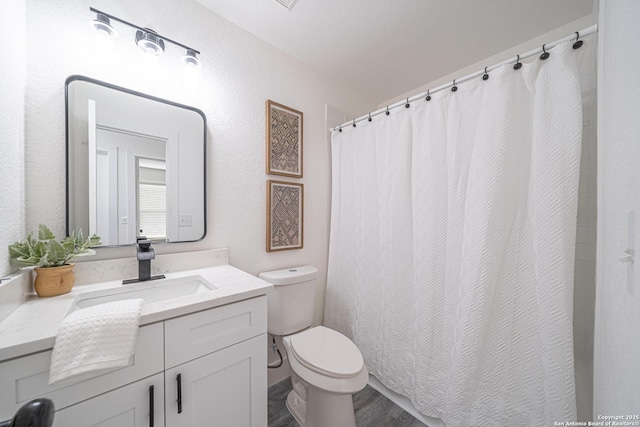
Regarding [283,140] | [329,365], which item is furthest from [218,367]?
[283,140]

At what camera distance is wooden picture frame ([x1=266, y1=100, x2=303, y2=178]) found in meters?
1.48

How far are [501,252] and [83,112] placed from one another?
196 cm

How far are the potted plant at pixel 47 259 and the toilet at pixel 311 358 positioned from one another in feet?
2.81

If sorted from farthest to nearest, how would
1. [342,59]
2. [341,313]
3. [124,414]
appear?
[341,313] < [342,59] < [124,414]

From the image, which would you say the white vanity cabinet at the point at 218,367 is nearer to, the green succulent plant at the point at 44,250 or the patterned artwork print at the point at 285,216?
the green succulent plant at the point at 44,250

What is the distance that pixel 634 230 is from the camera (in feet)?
1.69

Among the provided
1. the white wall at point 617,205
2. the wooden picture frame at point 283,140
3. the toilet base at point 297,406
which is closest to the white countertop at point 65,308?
the wooden picture frame at point 283,140

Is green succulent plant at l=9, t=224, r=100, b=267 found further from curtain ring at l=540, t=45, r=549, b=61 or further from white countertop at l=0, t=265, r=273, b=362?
curtain ring at l=540, t=45, r=549, b=61

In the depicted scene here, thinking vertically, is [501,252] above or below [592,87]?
below

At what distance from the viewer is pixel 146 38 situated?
1.01m

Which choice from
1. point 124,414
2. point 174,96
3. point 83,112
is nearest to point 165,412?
point 124,414

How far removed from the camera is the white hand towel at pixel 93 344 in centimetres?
54

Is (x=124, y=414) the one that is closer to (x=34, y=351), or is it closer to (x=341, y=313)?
(x=34, y=351)

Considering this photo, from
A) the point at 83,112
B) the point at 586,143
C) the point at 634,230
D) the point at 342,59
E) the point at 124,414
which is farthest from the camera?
the point at 342,59
